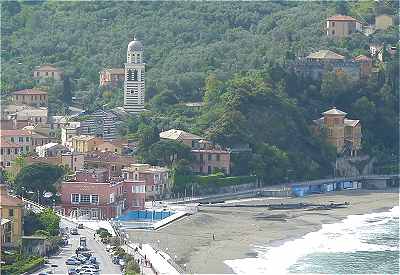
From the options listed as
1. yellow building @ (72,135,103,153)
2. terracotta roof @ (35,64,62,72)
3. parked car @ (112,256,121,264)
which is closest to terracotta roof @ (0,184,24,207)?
parked car @ (112,256,121,264)

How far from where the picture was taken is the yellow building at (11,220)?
49.7 m

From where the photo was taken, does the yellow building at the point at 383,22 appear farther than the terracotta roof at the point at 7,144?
Yes

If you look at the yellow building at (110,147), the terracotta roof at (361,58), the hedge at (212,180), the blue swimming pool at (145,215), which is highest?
the terracotta roof at (361,58)

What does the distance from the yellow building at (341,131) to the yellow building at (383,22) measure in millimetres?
18077

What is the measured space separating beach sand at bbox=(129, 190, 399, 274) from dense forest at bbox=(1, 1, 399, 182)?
20.0 feet

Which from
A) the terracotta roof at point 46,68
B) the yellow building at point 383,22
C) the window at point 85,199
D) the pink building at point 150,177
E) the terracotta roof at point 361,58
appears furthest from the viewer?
the yellow building at point 383,22

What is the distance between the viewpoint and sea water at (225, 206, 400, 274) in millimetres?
51094

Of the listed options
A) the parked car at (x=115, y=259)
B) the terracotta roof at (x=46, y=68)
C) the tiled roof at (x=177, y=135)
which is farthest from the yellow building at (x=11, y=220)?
the terracotta roof at (x=46, y=68)

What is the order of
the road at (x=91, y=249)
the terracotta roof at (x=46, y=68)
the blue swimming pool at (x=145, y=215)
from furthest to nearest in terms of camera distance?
the terracotta roof at (x=46, y=68)
the blue swimming pool at (x=145, y=215)
the road at (x=91, y=249)

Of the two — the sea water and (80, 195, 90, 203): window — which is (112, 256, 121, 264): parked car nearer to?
the sea water

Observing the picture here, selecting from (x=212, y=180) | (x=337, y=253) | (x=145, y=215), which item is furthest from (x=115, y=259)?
(x=212, y=180)

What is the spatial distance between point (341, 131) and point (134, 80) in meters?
11.9

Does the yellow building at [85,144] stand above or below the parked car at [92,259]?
above

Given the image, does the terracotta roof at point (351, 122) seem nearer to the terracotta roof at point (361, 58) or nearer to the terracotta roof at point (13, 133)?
the terracotta roof at point (361, 58)
